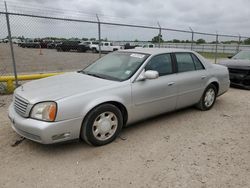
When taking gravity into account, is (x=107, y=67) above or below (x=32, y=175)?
above

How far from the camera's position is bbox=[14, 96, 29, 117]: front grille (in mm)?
3153

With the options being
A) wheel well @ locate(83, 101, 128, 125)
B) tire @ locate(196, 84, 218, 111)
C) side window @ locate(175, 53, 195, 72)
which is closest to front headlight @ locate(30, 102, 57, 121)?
wheel well @ locate(83, 101, 128, 125)

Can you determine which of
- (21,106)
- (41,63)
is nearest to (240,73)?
(21,106)

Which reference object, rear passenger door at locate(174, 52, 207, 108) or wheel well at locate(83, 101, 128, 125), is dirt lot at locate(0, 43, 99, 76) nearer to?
wheel well at locate(83, 101, 128, 125)

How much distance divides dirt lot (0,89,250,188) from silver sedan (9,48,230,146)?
0.31 metres

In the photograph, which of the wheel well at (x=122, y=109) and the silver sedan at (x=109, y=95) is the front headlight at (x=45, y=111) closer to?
the silver sedan at (x=109, y=95)

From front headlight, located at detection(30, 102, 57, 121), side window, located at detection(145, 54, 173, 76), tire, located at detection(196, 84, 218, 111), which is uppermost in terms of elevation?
side window, located at detection(145, 54, 173, 76)

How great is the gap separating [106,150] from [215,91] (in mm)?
3358

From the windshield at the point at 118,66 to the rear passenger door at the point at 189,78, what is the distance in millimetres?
894

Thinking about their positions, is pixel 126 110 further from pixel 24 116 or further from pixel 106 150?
pixel 24 116

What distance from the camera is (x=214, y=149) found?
137 inches

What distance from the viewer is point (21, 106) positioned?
3252mm

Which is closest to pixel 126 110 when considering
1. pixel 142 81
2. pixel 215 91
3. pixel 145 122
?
pixel 142 81

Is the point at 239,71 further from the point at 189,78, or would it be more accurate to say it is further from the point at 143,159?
the point at 143,159
